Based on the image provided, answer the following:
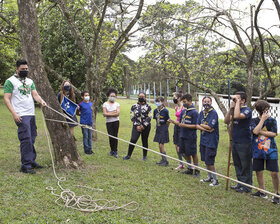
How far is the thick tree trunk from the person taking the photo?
5324 millimetres

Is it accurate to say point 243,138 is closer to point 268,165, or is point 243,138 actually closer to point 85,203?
point 268,165

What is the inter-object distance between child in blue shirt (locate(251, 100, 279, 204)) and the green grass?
0.49 meters

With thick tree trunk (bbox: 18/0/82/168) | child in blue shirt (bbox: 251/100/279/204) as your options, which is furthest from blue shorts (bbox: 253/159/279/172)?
thick tree trunk (bbox: 18/0/82/168)

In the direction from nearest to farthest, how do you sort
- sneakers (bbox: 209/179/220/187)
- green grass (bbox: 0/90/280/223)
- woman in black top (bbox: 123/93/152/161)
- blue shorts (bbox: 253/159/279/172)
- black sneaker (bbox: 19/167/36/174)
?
green grass (bbox: 0/90/280/223), blue shorts (bbox: 253/159/279/172), black sneaker (bbox: 19/167/36/174), sneakers (bbox: 209/179/220/187), woman in black top (bbox: 123/93/152/161)

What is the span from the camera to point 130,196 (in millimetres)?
4348

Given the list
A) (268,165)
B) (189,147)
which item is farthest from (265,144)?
(189,147)

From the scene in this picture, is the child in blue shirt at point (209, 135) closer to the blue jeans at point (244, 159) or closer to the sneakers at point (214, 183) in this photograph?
the sneakers at point (214, 183)

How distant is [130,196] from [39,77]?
9.29 ft

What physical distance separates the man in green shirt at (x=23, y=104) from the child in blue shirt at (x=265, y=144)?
3.80 m

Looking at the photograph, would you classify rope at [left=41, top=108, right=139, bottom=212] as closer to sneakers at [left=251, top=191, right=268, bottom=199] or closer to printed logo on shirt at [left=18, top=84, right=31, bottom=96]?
printed logo on shirt at [left=18, top=84, right=31, bottom=96]

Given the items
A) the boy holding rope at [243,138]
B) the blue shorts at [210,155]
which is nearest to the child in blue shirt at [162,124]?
the blue shorts at [210,155]

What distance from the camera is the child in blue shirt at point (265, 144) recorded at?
4594mm

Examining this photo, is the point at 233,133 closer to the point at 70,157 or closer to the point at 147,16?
the point at 70,157

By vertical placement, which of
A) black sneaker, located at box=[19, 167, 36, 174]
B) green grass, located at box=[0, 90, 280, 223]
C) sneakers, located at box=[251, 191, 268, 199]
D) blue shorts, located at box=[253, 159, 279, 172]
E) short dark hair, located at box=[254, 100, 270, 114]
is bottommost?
sneakers, located at box=[251, 191, 268, 199]
